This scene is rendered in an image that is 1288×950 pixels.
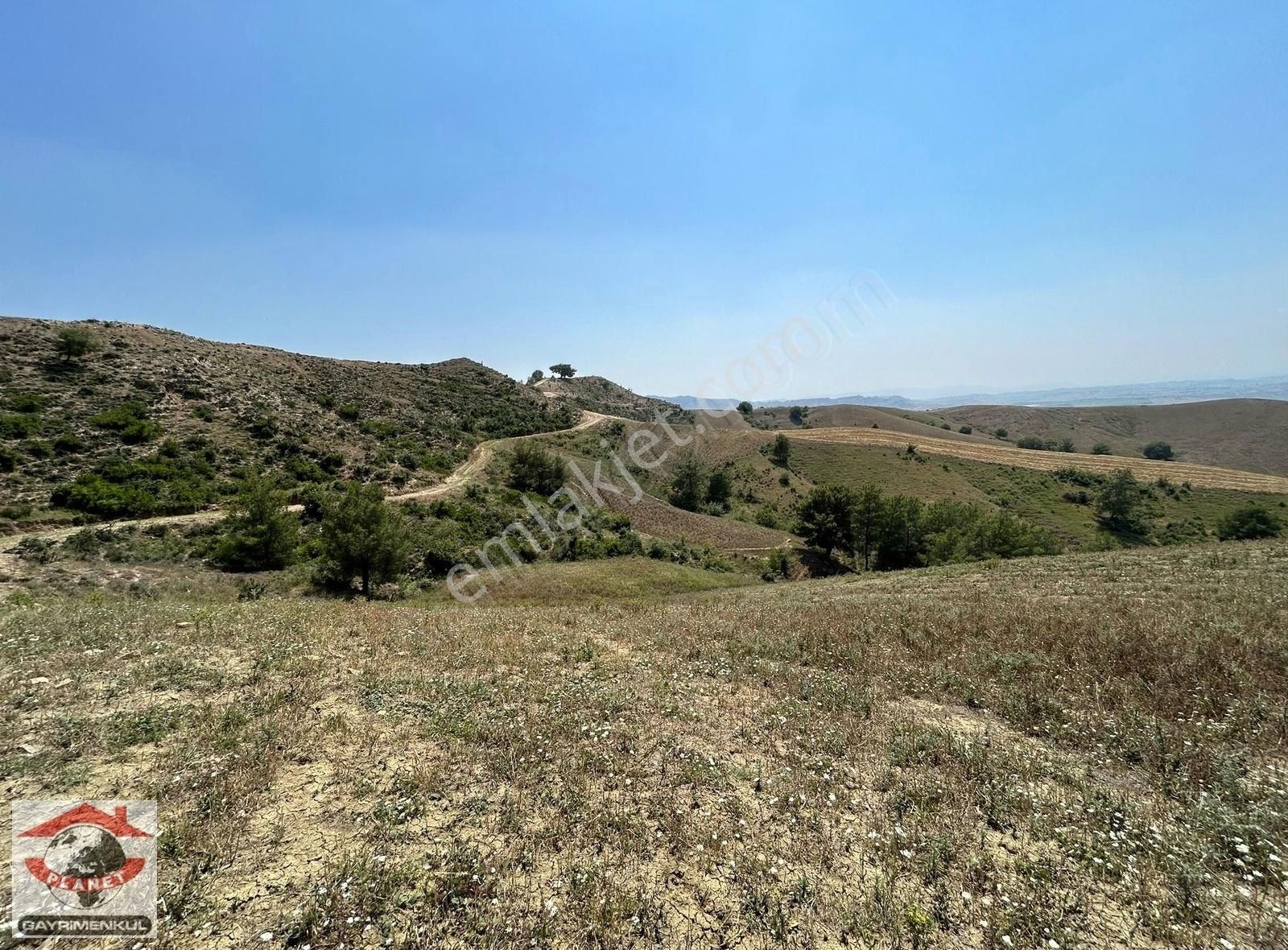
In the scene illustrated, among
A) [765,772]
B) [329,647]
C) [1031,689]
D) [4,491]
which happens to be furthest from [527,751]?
[4,491]

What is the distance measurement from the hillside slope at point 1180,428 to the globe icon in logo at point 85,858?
557 ft

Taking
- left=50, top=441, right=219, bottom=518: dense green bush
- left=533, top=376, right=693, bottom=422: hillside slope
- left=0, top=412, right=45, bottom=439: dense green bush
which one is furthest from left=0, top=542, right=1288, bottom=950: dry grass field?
left=533, top=376, right=693, bottom=422: hillside slope

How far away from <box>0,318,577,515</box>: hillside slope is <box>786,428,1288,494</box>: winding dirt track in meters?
61.3

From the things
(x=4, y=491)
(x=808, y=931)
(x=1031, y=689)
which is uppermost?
(x=4, y=491)

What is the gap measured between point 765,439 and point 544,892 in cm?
8364

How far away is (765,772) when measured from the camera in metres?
5.80

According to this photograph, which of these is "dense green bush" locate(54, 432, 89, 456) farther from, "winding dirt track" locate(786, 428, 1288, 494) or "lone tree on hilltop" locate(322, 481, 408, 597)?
"winding dirt track" locate(786, 428, 1288, 494)

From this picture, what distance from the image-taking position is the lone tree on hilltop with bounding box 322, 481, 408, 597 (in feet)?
77.8

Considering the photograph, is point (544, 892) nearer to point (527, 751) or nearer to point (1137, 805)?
point (527, 751)

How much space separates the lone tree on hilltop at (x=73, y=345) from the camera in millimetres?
38969

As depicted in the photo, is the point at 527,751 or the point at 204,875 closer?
the point at 204,875

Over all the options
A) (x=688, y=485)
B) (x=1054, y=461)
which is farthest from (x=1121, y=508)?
(x=688, y=485)

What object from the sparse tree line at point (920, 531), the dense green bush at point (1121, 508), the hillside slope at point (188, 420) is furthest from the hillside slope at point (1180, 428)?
the hillside slope at point (188, 420)

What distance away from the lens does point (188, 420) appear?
3734 cm
